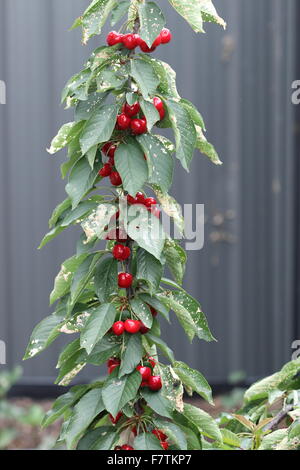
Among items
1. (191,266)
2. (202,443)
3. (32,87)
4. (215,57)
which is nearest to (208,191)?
(191,266)

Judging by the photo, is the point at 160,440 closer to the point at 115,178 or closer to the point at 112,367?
the point at 112,367

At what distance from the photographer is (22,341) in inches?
108

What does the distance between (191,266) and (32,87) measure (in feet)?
3.27

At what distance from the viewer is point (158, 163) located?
2.77 feet

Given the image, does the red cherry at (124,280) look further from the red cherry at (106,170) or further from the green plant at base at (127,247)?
the red cherry at (106,170)

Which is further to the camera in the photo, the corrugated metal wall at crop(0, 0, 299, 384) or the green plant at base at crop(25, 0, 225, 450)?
the corrugated metal wall at crop(0, 0, 299, 384)

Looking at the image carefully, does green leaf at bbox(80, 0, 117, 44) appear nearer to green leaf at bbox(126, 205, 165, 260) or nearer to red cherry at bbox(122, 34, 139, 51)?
red cherry at bbox(122, 34, 139, 51)

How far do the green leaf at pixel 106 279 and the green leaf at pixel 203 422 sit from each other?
20 centimetres

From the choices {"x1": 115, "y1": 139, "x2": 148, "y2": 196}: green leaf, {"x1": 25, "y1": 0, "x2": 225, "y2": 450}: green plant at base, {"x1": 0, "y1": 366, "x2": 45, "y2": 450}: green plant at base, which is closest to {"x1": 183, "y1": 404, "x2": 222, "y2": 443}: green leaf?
{"x1": 25, "y1": 0, "x2": 225, "y2": 450}: green plant at base

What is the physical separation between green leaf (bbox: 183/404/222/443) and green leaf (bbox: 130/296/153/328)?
6.2 inches

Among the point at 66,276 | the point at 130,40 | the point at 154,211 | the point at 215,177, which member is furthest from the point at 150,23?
the point at 215,177

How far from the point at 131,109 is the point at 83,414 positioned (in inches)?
15.6

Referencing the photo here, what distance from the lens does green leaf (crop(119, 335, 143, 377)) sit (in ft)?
2.68
